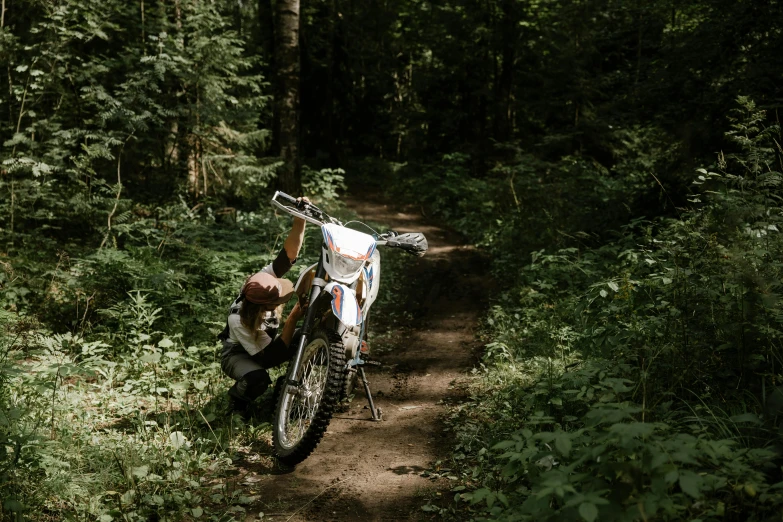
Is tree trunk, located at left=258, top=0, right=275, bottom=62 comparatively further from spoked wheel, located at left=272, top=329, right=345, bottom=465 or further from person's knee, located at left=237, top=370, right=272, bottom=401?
spoked wheel, located at left=272, top=329, right=345, bottom=465

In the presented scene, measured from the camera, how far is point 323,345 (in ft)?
13.6

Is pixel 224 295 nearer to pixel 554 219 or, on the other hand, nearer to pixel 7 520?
pixel 7 520

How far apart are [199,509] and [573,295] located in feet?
17.3

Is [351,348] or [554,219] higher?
[554,219]

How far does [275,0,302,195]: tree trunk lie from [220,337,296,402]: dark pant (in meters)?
6.37

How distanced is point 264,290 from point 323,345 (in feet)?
2.49

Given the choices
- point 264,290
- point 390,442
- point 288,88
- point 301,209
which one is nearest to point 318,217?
point 301,209

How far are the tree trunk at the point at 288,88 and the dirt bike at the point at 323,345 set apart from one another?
21.1 feet

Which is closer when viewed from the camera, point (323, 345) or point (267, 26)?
point (323, 345)

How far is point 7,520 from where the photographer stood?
9.61 ft

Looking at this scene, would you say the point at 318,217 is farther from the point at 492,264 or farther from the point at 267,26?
the point at 267,26

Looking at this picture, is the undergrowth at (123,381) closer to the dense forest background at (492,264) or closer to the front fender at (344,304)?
the dense forest background at (492,264)

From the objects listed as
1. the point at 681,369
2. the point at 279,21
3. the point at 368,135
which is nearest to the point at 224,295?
the point at 681,369

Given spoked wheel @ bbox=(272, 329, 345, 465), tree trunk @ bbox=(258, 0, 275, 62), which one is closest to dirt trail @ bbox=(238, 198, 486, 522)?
spoked wheel @ bbox=(272, 329, 345, 465)
